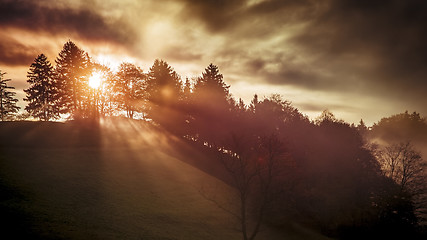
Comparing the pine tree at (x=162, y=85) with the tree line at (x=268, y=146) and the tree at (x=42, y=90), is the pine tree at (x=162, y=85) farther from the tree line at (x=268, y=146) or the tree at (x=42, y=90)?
the tree at (x=42, y=90)

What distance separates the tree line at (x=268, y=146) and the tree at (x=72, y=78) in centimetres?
26

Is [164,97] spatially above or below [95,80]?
below

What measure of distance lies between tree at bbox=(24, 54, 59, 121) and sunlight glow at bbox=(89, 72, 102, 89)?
9.70 metres

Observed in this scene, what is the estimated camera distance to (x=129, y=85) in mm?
75312

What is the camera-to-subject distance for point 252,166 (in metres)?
38.5

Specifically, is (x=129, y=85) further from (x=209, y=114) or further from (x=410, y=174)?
(x=410, y=174)

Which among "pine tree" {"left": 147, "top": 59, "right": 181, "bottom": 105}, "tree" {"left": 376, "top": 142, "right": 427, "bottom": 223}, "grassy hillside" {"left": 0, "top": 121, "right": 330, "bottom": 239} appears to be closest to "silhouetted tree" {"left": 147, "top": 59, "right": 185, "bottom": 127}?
"pine tree" {"left": 147, "top": 59, "right": 181, "bottom": 105}

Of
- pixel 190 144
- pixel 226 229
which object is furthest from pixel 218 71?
pixel 226 229

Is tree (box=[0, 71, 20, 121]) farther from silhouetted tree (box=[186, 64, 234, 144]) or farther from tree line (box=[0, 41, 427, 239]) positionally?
silhouetted tree (box=[186, 64, 234, 144])

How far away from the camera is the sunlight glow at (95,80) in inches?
2739

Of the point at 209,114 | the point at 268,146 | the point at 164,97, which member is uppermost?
the point at 164,97

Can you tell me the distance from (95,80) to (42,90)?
48.7 feet

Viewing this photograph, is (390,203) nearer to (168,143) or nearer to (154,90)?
(168,143)

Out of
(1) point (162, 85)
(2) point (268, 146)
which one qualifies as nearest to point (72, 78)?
(1) point (162, 85)
